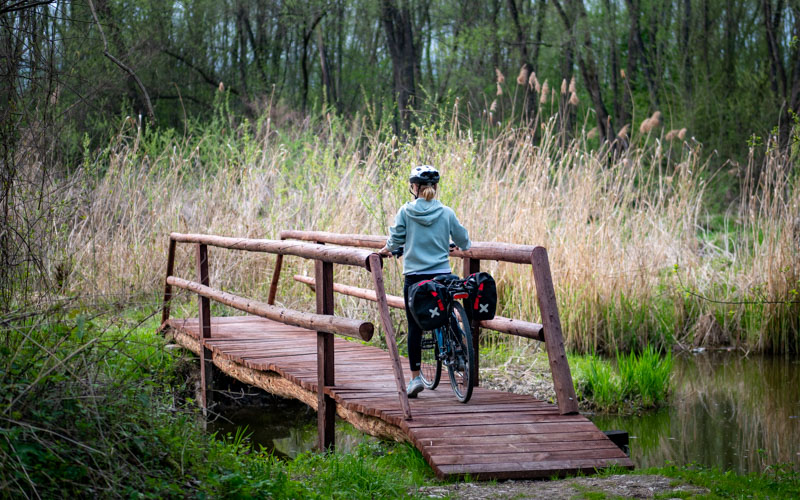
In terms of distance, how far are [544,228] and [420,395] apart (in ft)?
11.2

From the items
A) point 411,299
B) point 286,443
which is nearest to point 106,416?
point 411,299

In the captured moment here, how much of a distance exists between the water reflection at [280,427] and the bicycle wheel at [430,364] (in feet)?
2.69

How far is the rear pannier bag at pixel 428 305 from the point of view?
5066mm

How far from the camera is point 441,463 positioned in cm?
432

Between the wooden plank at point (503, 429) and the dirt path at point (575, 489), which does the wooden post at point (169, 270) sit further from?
the dirt path at point (575, 489)

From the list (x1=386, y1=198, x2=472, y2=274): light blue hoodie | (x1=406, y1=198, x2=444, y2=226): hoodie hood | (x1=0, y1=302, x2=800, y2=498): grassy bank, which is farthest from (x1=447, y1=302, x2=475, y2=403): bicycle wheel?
(x1=0, y1=302, x2=800, y2=498): grassy bank

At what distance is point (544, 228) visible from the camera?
851cm

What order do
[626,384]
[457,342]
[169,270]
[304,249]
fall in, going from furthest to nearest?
[169,270], [626,384], [304,249], [457,342]

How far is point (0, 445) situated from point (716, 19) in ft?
64.1

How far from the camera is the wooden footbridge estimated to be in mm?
4473

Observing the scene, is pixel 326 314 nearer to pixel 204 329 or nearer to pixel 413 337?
pixel 413 337

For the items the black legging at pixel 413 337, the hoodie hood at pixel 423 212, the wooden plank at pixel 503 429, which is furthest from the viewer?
the black legging at pixel 413 337

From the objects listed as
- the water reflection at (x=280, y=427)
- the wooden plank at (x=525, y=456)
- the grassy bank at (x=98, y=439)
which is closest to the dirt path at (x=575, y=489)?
the wooden plank at (x=525, y=456)

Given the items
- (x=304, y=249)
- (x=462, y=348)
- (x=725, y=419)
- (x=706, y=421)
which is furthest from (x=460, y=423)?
(x=725, y=419)
